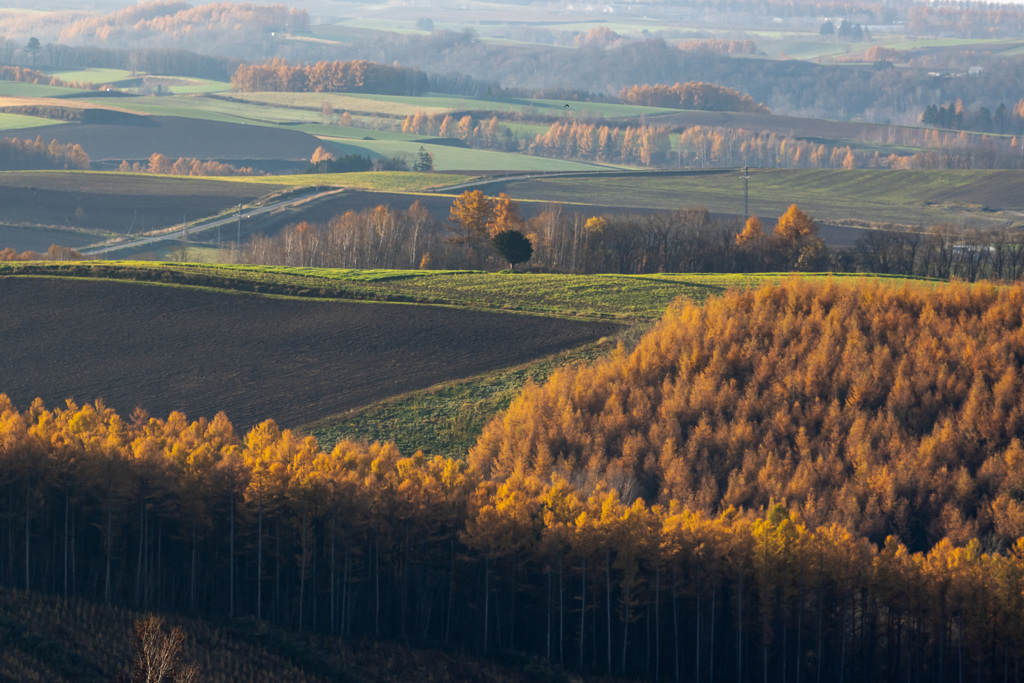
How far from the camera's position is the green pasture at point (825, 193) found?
452 ft

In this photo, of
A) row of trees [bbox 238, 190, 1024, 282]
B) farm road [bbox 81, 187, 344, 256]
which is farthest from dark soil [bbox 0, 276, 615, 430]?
farm road [bbox 81, 187, 344, 256]

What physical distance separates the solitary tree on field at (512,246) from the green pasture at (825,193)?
4514 cm

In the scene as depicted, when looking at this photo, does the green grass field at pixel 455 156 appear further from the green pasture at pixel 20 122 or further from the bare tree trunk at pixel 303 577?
the bare tree trunk at pixel 303 577

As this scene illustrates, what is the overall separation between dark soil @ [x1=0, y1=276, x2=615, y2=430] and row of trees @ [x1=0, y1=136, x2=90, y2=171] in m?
95.4

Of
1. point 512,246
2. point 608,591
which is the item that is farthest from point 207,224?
point 608,591

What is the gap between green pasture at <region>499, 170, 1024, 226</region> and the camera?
452 feet

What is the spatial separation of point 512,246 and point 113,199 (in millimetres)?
60837

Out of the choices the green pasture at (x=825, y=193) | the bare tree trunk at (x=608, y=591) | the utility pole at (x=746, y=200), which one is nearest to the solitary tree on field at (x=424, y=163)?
the green pasture at (x=825, y=193)

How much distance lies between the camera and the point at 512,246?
91.9m

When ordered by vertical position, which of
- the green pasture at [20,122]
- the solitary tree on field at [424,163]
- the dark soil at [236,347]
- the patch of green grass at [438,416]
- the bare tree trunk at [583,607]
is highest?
the green pasture at [20,122]

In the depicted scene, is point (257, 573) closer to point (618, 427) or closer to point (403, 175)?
point (618, 427)

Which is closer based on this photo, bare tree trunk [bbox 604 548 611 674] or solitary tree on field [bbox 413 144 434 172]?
bare tree trunk [bbox 604 548 611 674]

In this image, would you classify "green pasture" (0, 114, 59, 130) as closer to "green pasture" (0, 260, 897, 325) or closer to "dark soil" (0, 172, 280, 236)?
"dark soil" (0, 172, 280, 236)

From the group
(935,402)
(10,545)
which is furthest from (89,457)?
(935,402)
